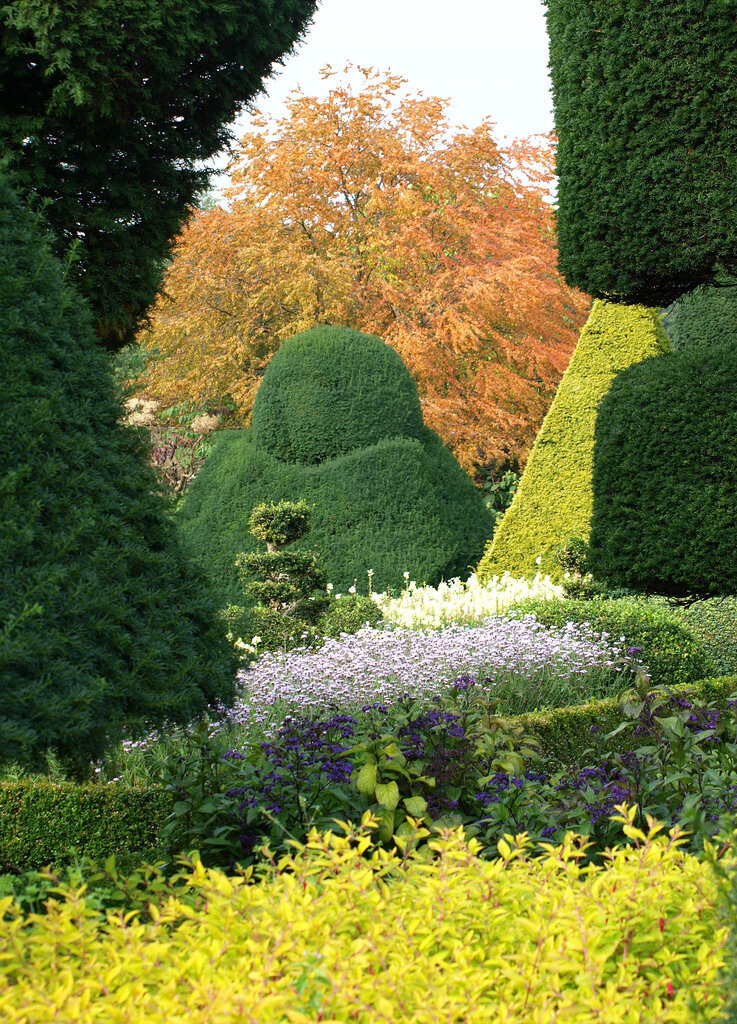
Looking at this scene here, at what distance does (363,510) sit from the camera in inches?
Answer: 481

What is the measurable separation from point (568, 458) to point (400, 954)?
10.2 m

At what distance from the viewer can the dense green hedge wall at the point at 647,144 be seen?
6.50 meters

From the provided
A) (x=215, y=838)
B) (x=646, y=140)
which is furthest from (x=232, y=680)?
(x=646, y=140)

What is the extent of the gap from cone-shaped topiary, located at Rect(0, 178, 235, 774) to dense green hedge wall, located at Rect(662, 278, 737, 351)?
911 cm

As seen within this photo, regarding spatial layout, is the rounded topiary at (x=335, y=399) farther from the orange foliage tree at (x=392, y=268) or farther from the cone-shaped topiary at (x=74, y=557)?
the cone-shaped topiary at (x=74, y=557)

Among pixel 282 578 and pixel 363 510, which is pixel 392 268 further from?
pixel 282 578

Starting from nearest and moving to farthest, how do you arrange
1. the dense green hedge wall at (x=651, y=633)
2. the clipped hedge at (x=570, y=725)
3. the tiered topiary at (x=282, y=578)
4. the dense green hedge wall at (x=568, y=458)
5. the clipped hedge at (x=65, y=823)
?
the clipped hedge at (x=65, y=823)
the clipped hedge at (x=570, y=725)
the dense green hedge wall at (x=651, y=633)
the tiered topiary at (x=282, y=578)
the dense green hedge wall at (x=568, y=458)

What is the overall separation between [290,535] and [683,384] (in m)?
5.41

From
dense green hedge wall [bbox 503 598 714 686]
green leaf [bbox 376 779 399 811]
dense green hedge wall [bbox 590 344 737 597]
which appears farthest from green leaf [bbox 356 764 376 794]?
dense green hedge wall [bbox 503 598 714 686]

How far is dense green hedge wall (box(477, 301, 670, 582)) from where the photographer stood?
38.5ft

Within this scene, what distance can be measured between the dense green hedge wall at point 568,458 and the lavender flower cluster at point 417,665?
3.66 metres

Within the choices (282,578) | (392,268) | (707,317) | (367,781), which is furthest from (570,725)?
(392,268)

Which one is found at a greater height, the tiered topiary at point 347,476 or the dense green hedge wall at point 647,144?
the dense green hedge wall at point 647,144

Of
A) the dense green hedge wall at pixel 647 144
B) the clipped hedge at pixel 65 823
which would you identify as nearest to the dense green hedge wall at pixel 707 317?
the dense green hedge wall at pixel 647 144
